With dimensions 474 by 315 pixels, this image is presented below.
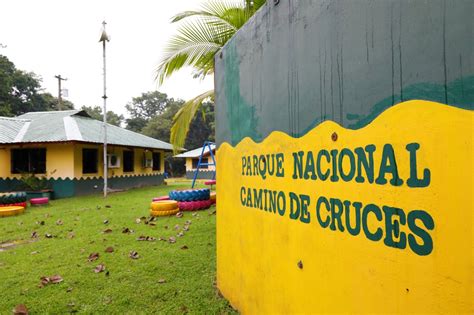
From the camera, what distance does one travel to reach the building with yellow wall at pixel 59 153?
45.6ft

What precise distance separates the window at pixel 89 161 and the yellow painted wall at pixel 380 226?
1441 centimetres

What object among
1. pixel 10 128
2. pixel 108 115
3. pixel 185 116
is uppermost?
pixel 108 115

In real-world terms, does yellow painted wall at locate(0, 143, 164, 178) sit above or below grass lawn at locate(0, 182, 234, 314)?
above

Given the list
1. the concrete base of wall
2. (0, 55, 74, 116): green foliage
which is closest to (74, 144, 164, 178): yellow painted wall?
the concrete base of wall

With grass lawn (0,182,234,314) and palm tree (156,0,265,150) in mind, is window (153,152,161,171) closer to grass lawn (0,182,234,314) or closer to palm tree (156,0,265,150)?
grass lawn (0,182,234,314)

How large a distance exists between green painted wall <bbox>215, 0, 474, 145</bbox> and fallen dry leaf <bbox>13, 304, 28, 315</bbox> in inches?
107

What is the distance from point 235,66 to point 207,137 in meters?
41.2

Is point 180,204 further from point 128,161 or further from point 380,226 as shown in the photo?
point 128,161

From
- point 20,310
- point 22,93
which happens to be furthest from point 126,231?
point 22,93

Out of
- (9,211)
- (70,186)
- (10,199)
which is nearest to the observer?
(9,211)

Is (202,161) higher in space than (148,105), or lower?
lower

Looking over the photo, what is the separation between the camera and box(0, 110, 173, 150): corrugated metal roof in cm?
1380

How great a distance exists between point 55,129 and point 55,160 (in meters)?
1.65

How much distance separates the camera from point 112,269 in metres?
4.21
